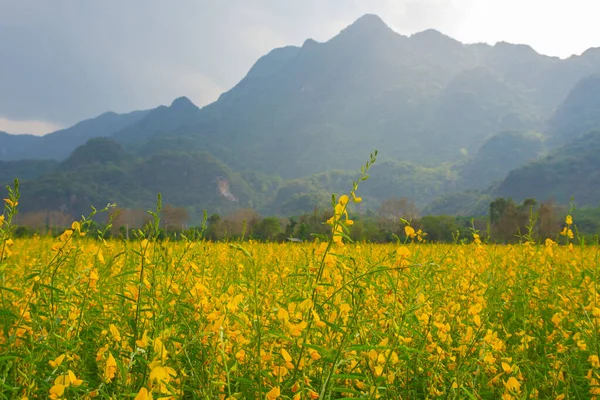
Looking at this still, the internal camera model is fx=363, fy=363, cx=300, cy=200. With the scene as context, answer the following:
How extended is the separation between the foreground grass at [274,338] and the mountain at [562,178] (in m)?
157

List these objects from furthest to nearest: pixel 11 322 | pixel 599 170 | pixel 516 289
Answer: pixel 599 170, pixel 516 289, pixel 11 322

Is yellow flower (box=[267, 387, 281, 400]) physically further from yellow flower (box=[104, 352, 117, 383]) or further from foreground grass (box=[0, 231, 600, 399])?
yellow flower (box=[104, 352, 117, 383])

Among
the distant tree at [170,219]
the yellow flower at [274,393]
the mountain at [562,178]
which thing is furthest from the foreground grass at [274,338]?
the mountain at [562,178]

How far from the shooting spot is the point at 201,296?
195 centimetres

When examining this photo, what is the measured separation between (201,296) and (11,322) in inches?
72.2

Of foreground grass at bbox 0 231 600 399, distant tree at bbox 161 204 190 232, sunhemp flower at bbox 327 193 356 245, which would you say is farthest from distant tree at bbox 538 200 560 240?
sunhemp flower at bbox 327 193 356 245

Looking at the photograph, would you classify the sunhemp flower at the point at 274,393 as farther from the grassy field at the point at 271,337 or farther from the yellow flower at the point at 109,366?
the yellow flower at the point at 109,366

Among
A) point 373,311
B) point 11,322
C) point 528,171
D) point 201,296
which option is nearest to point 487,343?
point 373,311

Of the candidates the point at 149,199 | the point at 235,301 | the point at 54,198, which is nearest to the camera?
the point at 235,301

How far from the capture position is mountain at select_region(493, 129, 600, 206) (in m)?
132

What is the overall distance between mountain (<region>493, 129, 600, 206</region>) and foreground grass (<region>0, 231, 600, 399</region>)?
156916 millimetres

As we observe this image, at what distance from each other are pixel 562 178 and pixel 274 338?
566 feet

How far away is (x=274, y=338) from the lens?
213cm

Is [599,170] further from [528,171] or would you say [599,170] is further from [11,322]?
[11,322]
